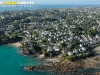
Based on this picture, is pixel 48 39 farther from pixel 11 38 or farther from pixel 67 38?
pixel 11 38

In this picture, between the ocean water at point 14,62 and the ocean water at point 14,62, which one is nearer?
the ocean water at point 14,62

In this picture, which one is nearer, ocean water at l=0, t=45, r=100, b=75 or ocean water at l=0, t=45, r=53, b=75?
ocean water at l=0, t=45, r=100, b=75

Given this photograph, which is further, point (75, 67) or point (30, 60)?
point (30, 60)

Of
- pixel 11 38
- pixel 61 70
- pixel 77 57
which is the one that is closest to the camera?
pixel 61 70

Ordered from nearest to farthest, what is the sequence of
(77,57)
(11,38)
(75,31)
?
(77,57) → (11,38) → (75,31)

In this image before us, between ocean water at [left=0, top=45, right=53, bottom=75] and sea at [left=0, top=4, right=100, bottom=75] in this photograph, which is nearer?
sea at [left=0, top=4, right=100, bottom=75]

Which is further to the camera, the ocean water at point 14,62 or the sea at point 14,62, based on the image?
the ocean water at point 14,62

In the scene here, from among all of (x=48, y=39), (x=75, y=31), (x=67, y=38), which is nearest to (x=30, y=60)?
(x=48, y=39)
